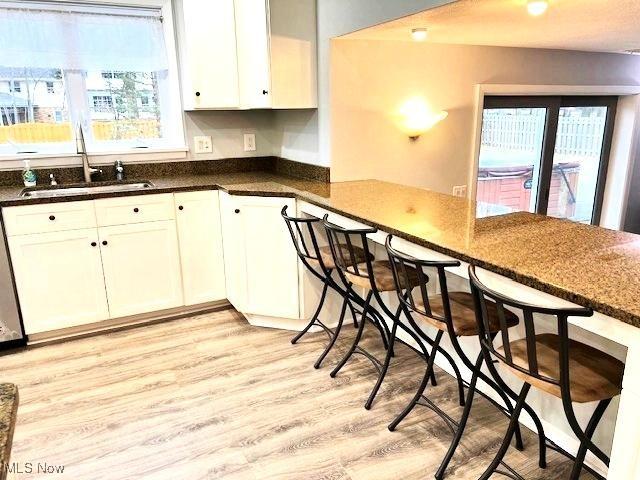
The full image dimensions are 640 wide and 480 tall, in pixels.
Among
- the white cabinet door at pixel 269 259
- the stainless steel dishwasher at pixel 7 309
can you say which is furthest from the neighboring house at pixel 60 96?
the white cabinet door at pixel 269 259

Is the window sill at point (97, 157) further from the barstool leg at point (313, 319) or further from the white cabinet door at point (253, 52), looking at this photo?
the barstool leg at point (313, 319)

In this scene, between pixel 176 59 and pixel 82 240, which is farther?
pixel 176 59

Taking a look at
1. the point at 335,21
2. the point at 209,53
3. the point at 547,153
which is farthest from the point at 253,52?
the point at 547,153

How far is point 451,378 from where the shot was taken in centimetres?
260

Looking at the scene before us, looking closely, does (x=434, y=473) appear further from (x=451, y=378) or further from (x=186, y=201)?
(x=186, y=201)

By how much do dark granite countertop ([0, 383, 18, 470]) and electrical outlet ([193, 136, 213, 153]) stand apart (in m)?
2.91

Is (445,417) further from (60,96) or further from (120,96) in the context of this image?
(60,96)

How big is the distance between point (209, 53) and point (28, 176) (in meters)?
1.44

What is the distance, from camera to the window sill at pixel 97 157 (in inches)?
126

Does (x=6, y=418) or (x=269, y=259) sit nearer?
(x=6, y=418)

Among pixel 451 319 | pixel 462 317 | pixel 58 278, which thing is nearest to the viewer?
pixel 451 319

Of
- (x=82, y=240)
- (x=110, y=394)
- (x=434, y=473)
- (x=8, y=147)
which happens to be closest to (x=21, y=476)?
(x=110, y=394)

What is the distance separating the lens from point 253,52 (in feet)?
10.2

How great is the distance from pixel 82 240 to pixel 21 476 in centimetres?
144
